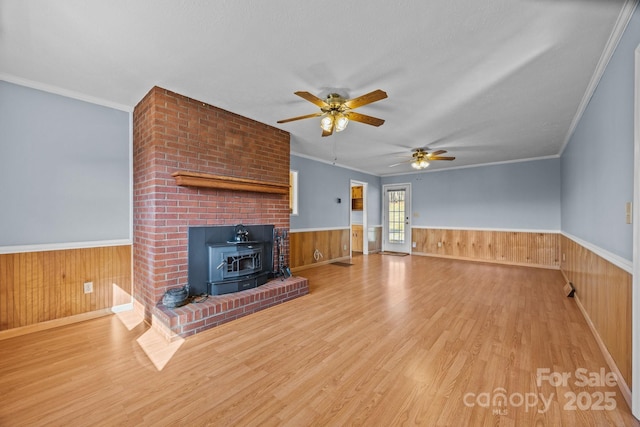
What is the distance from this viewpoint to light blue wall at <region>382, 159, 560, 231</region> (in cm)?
539

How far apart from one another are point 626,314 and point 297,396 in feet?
7.12

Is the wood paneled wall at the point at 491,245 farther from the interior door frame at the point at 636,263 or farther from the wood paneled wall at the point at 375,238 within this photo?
the interior door frame at the point at 636,263

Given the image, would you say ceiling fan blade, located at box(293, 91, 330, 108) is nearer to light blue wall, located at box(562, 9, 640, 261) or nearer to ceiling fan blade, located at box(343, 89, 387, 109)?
ceiling fan blade, located at box(343, 89, 387, 109)

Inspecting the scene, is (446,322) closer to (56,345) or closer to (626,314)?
(626,314)

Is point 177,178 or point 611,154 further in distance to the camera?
point 177,178

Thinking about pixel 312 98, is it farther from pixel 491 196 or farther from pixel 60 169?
pixel 491 196

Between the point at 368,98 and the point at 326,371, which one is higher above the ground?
the point at 368,98

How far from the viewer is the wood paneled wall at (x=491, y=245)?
5363 mm

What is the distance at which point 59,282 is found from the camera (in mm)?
2590

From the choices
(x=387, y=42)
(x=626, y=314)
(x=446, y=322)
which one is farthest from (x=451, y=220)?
(x=387, y=42)

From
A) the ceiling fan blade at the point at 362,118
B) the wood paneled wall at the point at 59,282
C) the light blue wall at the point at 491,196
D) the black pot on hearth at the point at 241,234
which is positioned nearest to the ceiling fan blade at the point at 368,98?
the ceiling fan blade at the point at 362,118

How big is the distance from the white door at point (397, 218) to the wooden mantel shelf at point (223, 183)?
15.5 ft

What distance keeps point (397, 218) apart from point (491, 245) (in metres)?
2.37

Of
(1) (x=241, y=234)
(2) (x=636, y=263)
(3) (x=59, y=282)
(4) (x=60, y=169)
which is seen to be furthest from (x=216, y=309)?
(2) (x=636, y=263)
